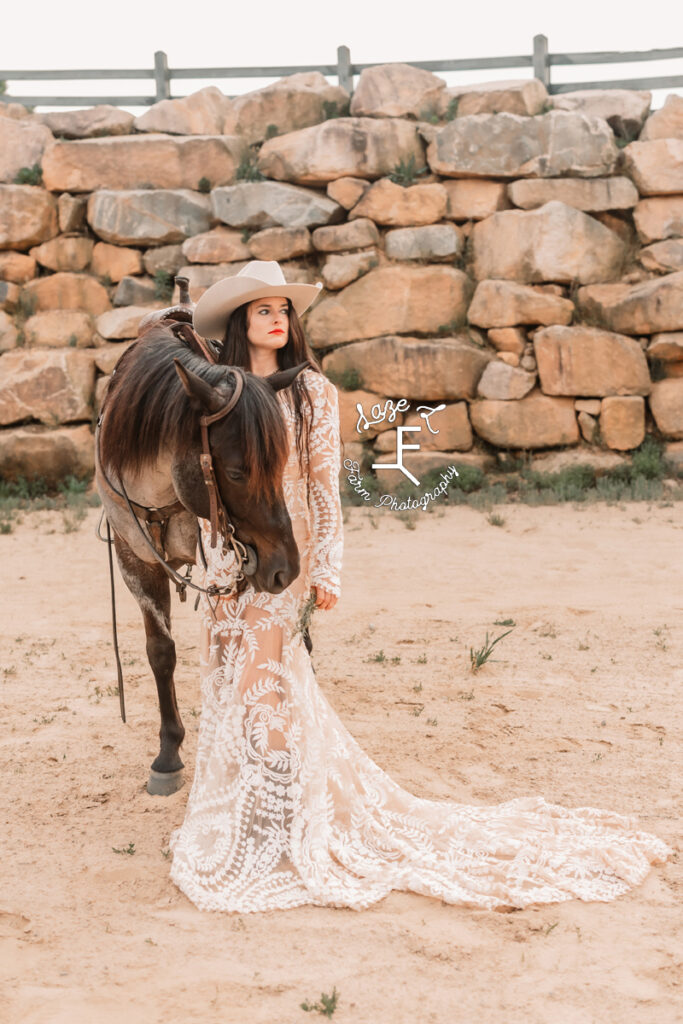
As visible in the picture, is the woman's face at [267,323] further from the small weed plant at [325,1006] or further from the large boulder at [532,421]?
the large boulder at [532,421]

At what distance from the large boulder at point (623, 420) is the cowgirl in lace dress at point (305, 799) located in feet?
21.4

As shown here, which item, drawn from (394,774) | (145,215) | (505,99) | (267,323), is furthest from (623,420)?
(267,323)

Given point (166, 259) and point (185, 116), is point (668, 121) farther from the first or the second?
point (166, 259)

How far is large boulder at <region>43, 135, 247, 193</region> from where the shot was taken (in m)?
9.78

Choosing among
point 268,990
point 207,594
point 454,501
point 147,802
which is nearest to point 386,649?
point 147,802

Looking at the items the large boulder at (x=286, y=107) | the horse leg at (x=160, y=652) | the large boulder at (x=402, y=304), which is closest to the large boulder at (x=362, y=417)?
the large boulder at (x=402, y=304)

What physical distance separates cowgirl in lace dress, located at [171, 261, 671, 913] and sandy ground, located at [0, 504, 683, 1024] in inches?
3.3

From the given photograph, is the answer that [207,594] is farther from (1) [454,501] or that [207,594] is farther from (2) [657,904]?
(1) [454,501]

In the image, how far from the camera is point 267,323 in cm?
276

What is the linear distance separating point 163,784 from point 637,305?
7.25 meters

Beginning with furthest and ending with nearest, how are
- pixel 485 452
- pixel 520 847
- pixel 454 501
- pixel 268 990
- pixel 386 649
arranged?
pixel 485 452 < pixel 454 501 < pixel 386 649 < pixel 520 847 < pixel 268 990

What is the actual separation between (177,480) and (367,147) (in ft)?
25.6

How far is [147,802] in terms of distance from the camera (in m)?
3.11

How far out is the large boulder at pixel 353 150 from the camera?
9.39 meters
